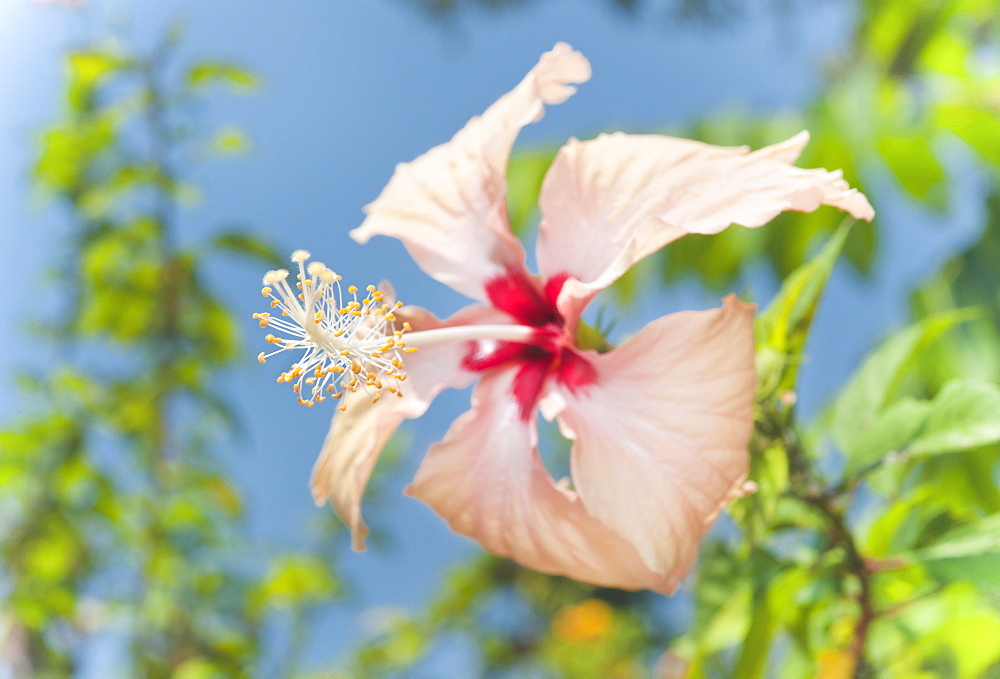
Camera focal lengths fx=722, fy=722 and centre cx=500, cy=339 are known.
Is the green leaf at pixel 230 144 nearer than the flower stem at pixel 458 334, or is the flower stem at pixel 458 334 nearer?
the flower stem at pixel 458 334

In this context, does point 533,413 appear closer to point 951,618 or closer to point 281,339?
point 281,339

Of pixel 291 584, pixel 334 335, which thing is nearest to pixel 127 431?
pixel 291 584

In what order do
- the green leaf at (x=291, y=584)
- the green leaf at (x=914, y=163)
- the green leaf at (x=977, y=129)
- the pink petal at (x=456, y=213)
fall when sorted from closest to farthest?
the pink petal at (x=456, y=213)
the green leaf at (x=977, y=129)
the green leaf at (x=914, y=163)
the green leaf at (x=291, y=584)

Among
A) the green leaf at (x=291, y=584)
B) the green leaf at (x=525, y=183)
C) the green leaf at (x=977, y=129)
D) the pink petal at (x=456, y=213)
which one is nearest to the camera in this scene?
the pink petal at (x=456, y=213)

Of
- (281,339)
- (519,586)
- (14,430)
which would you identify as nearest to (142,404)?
(14,430)

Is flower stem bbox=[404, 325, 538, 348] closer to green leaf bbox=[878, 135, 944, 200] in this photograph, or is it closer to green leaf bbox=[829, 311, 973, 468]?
green leaf bbox=[829, 311, 973, 468]

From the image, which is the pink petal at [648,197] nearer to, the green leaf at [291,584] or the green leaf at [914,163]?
the green leaf at [914,163]

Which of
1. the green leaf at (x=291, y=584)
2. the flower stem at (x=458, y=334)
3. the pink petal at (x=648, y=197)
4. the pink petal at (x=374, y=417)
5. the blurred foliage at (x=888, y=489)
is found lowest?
the green leaf at (x=291, y=584)

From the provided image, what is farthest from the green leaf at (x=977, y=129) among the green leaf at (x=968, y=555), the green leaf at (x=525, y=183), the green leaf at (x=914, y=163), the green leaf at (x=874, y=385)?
the green leaf at (x=525, y=183)
